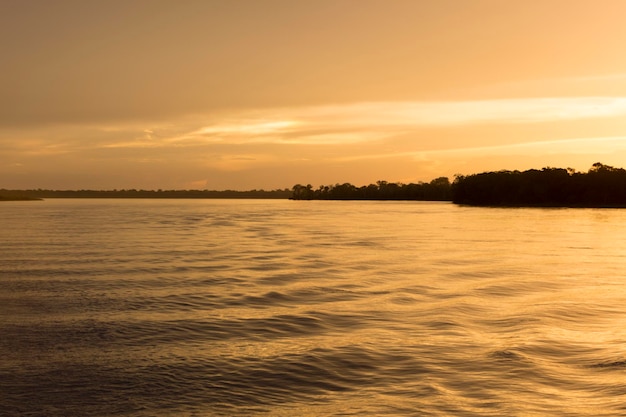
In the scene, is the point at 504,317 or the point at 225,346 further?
the point at 504,317

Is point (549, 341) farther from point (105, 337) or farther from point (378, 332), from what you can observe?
point (105, 337)

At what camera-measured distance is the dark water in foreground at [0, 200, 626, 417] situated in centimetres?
1274

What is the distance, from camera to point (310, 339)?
60.0 feet

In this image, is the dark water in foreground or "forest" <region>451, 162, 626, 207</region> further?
"forest" <region>451, 162, 626, 207</region>

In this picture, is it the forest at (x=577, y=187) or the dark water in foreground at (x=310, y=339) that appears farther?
the forest at (x=577, y=187)

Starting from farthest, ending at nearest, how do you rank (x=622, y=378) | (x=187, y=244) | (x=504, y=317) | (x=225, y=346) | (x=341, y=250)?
(x=187, y=244)
(x=341, y=250)
(x=504, y=317)
(x=225, y=346)
(x=622, y=378)

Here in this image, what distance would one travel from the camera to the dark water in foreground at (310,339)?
12.7m

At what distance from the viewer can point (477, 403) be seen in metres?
12.4

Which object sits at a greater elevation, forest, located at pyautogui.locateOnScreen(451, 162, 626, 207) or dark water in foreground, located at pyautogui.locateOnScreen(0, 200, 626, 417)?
forest, located at pyautogui.locateOnScreen(451, 162, 626, 207)

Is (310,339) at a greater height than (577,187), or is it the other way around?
(577,187)

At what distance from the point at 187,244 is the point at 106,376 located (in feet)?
138

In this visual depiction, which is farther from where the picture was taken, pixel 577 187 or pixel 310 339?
pixel 577 187

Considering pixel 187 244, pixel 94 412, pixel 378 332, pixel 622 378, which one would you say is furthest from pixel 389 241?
pixel 94 412

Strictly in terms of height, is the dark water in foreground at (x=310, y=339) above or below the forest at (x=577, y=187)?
below
